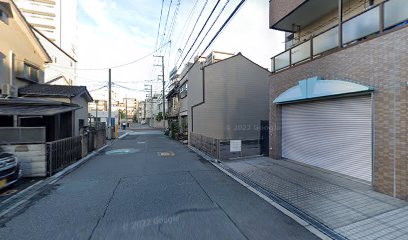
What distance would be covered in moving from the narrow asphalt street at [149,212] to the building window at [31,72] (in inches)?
406

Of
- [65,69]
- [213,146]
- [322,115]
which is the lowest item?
Result: [213,146]

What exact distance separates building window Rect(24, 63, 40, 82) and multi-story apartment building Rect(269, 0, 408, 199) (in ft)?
49.3

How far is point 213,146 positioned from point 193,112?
7.13 metres

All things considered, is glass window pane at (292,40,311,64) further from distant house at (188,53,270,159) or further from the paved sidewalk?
distant house at (188,53,270,159)

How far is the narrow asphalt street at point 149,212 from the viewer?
138 inches

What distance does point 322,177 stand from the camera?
6543 mm

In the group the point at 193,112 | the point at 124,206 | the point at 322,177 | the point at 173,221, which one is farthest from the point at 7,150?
the point at 193,112

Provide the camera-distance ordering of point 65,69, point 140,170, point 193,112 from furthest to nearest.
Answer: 1. point 65,69
2. point 193,112
3. point 140,170

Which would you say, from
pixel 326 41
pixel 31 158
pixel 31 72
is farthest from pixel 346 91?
pixel 31 72

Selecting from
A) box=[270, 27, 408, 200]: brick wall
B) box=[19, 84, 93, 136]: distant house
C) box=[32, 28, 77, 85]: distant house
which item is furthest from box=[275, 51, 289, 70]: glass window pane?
box=[32, 28, 77, 85]: distant house

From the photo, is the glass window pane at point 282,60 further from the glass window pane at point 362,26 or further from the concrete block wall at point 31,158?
the concrete block wall at point 31,158

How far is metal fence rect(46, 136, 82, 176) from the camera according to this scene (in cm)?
713

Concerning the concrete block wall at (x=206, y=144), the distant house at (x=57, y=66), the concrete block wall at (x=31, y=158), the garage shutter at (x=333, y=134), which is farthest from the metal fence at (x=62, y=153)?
the distant house at (x=57, y=66)

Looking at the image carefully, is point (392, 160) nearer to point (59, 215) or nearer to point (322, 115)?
point (322, 115)
